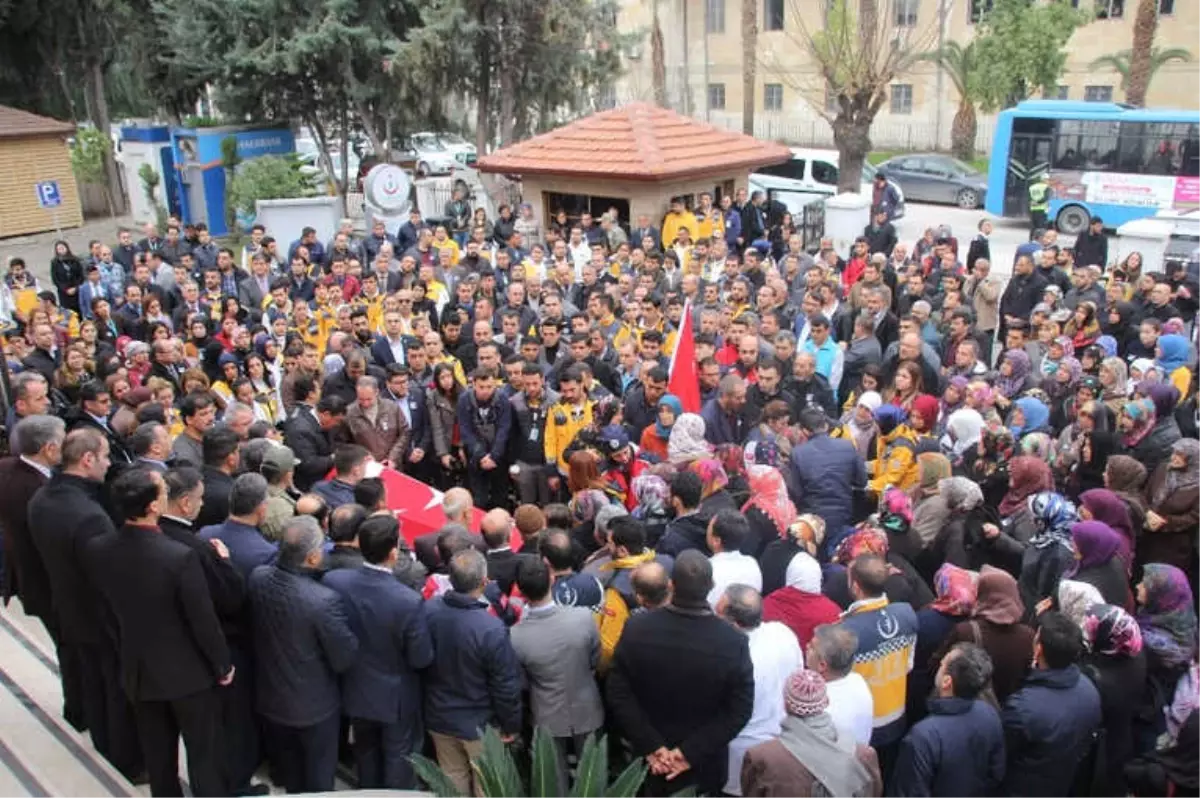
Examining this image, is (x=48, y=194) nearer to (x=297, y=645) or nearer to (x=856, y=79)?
(x=856, y=79)

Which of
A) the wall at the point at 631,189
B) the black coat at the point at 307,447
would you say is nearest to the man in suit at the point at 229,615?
the black coat at the point at 307,447

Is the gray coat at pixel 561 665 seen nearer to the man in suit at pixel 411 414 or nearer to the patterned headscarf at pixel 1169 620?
the patterned headscarf at pixel 1169 620

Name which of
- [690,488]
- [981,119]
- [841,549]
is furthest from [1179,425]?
[981,119]

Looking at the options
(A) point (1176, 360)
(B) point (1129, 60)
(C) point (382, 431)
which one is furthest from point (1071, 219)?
(C) point (382, 431)

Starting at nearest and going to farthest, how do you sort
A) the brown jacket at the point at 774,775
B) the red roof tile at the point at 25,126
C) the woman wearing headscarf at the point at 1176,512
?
the brown jacket at the point at 774,775 → the woman wearing headscarf at the point at 1176,512 → the red roof tile at the point at 25,126

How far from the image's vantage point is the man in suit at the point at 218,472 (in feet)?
17.1

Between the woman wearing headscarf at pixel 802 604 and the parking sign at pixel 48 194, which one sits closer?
the woman wearing headscarf at pixel 802 604

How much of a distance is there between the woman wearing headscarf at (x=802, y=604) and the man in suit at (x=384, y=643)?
160 cm

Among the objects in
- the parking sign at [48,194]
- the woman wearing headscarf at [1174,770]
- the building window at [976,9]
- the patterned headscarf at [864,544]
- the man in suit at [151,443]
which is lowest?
the woman wearing headscarf at [1174,770]

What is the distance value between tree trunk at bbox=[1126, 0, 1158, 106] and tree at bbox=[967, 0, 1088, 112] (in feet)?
14.7

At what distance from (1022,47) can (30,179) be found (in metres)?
28.1

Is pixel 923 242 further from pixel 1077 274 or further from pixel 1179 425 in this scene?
pixel 1179 425

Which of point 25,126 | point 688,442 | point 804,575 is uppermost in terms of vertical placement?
point 25,126

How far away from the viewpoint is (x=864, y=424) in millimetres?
6992
